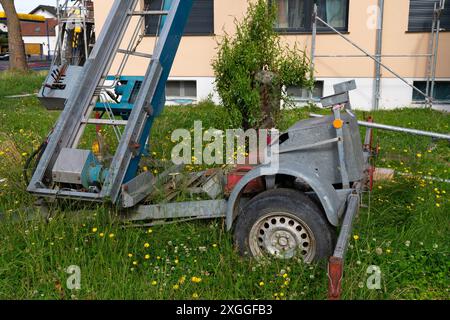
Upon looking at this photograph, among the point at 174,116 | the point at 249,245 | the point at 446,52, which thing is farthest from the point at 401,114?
the point at 249,245

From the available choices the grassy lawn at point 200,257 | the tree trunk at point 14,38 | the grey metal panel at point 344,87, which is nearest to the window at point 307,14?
the grassy lawn at point 200,257

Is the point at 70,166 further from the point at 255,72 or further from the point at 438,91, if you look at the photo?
the point at 438,91

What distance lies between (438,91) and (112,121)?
8.79 m

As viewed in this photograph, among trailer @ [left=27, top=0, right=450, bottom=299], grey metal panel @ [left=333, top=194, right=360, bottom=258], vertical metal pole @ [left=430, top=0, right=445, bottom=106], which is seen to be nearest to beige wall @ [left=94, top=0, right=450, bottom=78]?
vertical metal pole @ [left=430, top=0, right=445, bottom=106]

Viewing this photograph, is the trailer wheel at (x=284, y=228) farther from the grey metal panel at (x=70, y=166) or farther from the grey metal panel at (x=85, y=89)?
the grey metal panel at (x=85, y=89)

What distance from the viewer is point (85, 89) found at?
436 cm

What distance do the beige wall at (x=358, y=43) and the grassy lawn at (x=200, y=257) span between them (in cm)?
602

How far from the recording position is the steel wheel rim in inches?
143

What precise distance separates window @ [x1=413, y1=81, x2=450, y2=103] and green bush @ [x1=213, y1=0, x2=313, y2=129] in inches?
227

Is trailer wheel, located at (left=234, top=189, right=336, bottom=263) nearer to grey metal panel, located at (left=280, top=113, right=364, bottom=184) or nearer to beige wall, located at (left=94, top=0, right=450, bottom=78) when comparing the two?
grey metal panel, located at (left=280, top=113, right=364, bottom=184)

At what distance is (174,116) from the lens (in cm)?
954

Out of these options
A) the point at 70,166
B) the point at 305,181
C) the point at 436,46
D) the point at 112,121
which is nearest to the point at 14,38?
the point at 436,46

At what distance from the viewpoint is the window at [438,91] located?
10.7 meters

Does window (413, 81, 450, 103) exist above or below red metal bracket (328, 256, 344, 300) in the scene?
above
